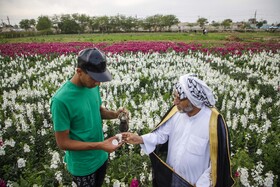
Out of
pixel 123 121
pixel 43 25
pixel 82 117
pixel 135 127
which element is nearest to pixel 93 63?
pixel 82 117

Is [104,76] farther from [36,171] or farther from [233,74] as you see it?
[233,74]

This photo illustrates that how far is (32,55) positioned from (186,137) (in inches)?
570

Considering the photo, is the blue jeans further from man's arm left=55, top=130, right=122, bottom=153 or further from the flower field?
man's arm left=55, top=130, right=122, bottom=153

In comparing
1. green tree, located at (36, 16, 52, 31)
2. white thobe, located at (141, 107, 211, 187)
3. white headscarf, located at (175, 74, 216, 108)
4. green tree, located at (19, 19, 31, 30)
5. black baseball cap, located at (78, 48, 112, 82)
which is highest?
green tree, located at (19, 19, 31, 30)

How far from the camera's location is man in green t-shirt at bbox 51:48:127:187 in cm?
202

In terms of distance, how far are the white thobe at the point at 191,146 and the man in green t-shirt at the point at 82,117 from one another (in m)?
0.81

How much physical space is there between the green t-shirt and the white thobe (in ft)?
3.01

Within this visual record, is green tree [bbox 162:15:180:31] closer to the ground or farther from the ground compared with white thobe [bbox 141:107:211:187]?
farther from the ground

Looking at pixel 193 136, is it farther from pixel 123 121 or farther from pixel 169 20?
pixel 169 20

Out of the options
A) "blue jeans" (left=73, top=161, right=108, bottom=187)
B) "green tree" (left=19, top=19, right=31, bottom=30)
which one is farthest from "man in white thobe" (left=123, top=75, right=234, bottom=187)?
"green tree" (left=19, top=19, right=31, bottom=30)

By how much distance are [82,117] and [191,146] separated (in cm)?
127

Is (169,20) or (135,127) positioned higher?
(169,20)

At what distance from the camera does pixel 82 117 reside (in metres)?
2.21

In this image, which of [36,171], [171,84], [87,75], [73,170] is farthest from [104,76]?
[171,84]
